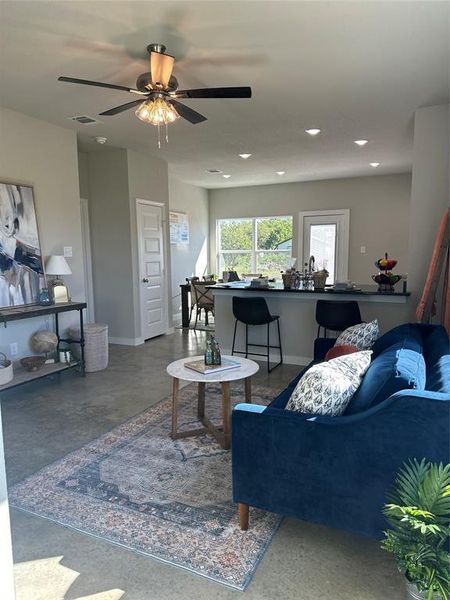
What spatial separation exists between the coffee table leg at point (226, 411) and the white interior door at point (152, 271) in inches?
136

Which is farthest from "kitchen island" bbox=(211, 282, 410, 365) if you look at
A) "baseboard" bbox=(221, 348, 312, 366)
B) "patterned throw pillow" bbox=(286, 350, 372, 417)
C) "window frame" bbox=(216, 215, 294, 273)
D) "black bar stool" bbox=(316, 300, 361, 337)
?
"window frame" bbox=(216, 215, 294, 273)

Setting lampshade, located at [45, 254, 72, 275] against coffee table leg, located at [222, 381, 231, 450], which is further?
lampshade, located at [45, 254, 72, 275]

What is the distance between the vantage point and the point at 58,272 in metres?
4.21

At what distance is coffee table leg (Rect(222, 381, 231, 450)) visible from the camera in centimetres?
262

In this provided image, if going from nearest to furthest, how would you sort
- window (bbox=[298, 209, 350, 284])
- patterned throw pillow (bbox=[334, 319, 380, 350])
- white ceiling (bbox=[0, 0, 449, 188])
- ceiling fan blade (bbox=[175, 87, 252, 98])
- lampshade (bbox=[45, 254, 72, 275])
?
white ceiling (bbox=[0, 0, 449, 188]) < ceiling fan blade (bbox=[175, 87, 252, 98]) < patterned throw pillow (bbox=[334, 319, 380, 350]) < lampshade (bbox=[45, 254, 72, 275]) < window (bbox=[298, 209, 350, 284])

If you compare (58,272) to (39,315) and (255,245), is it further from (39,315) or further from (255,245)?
(255,245)

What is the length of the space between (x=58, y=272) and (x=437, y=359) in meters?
3.58

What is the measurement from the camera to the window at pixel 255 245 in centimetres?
855

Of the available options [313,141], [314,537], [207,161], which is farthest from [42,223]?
[314,537]

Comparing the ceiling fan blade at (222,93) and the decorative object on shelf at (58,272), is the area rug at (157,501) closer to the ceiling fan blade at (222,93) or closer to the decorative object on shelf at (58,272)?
the decorative object on shelf at (58,272)

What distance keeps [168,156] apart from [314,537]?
525cm

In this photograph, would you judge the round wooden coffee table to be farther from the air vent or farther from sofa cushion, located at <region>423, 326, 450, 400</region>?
the air vent

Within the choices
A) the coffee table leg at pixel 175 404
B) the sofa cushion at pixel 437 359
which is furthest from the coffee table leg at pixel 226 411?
the sofa cushion at pixel 437 359

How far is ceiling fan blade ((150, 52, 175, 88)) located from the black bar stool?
2608 mm
